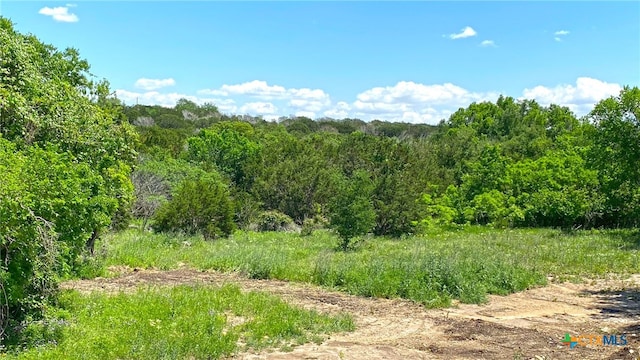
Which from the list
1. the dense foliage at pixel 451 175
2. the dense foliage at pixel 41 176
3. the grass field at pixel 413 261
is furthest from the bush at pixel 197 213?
the dense foliage at pixel 41 176

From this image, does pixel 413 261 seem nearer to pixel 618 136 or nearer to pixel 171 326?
pixel 171 326

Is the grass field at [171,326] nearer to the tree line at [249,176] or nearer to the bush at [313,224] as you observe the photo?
the tree line at [249,176]

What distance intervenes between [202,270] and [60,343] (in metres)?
8.85

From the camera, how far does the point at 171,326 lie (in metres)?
9.31

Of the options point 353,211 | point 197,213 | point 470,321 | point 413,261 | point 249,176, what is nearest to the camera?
point 470,321

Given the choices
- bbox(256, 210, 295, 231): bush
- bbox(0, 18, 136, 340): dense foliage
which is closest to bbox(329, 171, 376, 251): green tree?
bbox(0, 18, 136, 340): dense foliage

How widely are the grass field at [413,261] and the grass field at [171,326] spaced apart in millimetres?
2981

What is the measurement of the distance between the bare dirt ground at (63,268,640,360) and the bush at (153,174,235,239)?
33.1 feet

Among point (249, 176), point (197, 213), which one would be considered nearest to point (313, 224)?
point (197, 213)

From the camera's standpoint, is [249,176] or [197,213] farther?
[249,176]

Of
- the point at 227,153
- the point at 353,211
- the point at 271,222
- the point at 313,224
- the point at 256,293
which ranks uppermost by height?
the point at 227,153

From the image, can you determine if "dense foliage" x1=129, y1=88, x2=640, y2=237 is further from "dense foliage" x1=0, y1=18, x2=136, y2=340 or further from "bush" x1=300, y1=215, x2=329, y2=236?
"dense foliage" x1=0, y1=18, x2=136, y2=340

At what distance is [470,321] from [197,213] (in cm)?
1750

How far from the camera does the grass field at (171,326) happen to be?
8.04 metres
